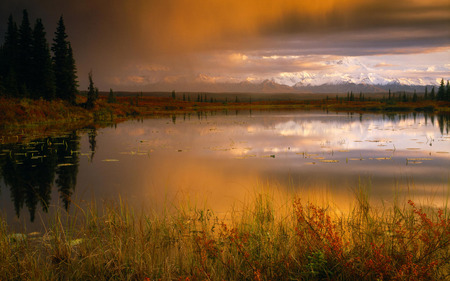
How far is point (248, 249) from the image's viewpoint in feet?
23.8

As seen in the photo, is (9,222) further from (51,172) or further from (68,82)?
(68,82)

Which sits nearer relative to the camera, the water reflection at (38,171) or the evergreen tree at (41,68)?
the water reflection at (38,171)

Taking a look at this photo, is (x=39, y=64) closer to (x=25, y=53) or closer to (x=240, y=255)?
(x=25, y=53)

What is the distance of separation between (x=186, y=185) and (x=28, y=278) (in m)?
8.70

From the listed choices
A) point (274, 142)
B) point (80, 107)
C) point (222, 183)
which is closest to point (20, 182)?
point (222, 183)

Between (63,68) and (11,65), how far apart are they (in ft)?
29.9

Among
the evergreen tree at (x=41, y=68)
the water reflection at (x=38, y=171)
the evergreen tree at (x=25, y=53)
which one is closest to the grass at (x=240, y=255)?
the water reflection at (x=38, y=171)

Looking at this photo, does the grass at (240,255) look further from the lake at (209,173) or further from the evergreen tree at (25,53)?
the evergreen tree at (25,53)

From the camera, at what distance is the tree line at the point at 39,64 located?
197 feet

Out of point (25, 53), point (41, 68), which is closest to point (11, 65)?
point (25, 53)

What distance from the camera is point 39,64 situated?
6203cm

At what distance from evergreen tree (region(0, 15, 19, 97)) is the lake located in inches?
1099

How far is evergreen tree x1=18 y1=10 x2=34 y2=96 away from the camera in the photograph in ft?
203

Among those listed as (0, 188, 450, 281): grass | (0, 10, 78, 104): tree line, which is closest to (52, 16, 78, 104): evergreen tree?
(0, 10, 78, 104): tree line
